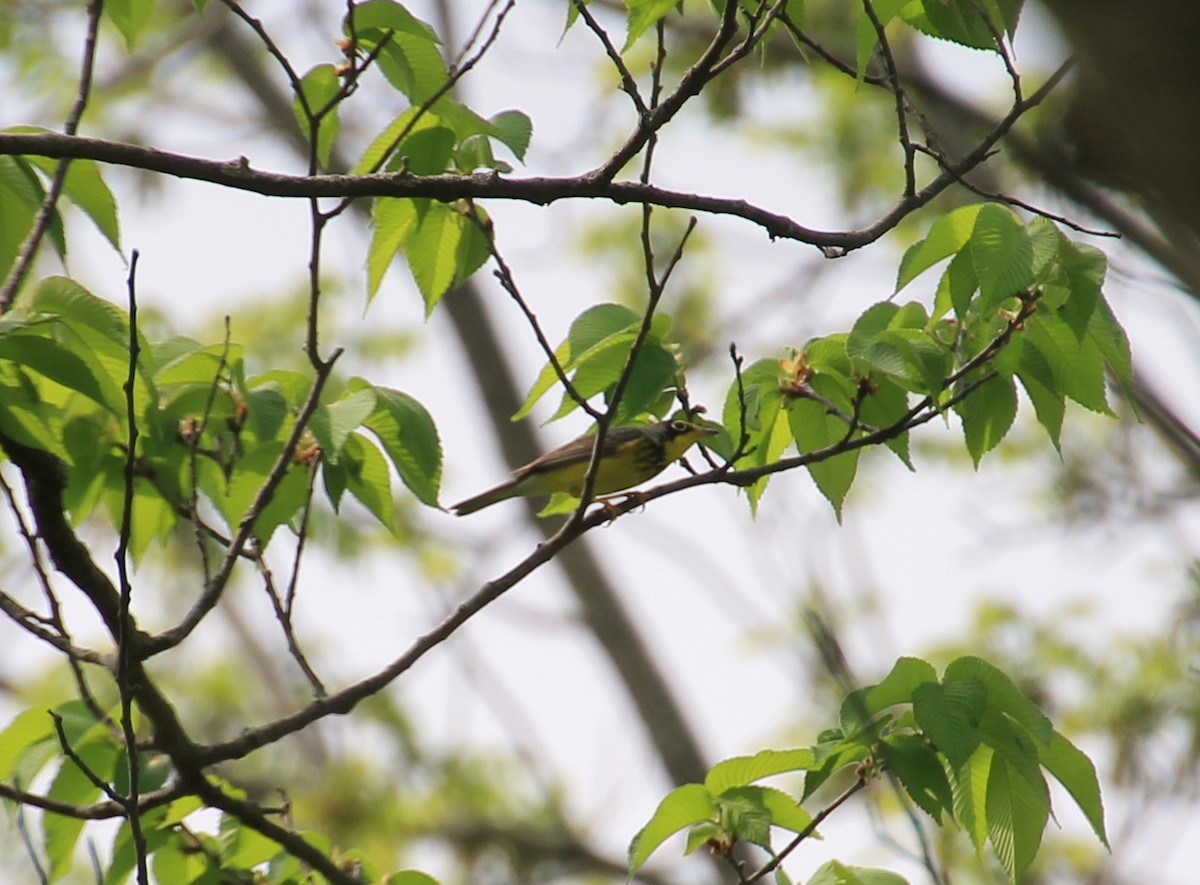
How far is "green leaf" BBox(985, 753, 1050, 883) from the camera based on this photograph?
3.00 m

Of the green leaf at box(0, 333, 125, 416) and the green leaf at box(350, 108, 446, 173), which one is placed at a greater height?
the green leaf at box(350, 108, 446, 173)

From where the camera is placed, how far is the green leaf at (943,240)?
325cm

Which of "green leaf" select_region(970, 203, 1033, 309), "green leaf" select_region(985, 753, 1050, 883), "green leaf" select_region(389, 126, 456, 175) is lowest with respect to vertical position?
"green leaf" select_region(985, 753, 1050, 883)

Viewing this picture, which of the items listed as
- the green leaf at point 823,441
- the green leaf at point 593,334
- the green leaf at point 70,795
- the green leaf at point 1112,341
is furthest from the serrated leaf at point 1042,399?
the green leaf at point 70,795

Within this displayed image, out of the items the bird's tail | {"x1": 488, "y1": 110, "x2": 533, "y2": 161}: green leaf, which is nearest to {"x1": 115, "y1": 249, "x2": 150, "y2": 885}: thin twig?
{"x1": 488, "y1": 110, "x2": 533, "y2": 161}: green leaf

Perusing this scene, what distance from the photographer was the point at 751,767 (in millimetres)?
3148

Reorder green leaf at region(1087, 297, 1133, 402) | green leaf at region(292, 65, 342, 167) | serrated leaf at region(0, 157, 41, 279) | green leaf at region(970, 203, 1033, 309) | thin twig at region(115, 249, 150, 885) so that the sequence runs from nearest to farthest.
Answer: thin twig at region(115, 249, 150, 885), green leaf at region(970, 203, 1033, 309), serrated leaf at region(0, 157, 41, 279), green leaf at region(1087, 297, 1133, 402), green leaf at region(292, 65, 342, 167)

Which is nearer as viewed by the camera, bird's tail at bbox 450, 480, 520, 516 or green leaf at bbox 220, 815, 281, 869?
green leaf at bbox 220, 815, 281, 869

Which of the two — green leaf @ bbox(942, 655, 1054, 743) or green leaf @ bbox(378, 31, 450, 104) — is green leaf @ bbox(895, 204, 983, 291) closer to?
green leaf @ bbox(942, 655, 1054, 743)

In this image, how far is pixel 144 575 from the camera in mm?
15883

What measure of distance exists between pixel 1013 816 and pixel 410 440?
5.72 feet

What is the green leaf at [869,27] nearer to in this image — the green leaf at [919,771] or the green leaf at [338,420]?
the green leaf at [338,420]

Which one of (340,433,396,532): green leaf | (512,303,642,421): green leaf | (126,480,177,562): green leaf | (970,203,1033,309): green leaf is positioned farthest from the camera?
(126,480,177,562): green leaf

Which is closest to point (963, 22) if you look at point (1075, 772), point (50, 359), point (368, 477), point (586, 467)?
point (1075, 772)
